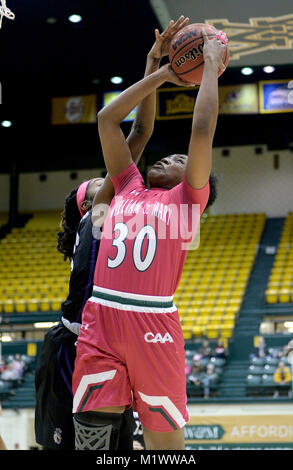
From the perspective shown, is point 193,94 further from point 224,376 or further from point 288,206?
point 224,376

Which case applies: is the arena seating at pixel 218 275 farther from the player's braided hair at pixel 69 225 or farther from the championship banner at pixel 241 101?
the player's braided hair at pixel 69 225

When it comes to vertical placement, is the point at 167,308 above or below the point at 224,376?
above

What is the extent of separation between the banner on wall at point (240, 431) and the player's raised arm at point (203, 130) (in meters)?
7.10

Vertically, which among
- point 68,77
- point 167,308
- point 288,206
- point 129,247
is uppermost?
point 68,77

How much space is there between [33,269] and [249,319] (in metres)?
5.88

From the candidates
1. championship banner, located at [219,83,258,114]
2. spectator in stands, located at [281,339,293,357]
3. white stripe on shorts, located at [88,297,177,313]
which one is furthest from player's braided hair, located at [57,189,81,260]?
championship banner, located at [219,83,258,114]

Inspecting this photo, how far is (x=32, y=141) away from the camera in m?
17.7

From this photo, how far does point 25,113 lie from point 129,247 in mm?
15057

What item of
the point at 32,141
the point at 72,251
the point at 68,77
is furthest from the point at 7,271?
the point at 72,251

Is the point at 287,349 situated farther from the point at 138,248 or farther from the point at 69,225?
the point at 138,248

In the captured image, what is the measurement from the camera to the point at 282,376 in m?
9.50

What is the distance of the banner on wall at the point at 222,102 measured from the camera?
1441 cm

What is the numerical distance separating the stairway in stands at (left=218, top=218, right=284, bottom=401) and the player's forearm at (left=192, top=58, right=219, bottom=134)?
7.64 metres

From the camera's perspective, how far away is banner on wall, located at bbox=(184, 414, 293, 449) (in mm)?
8836
